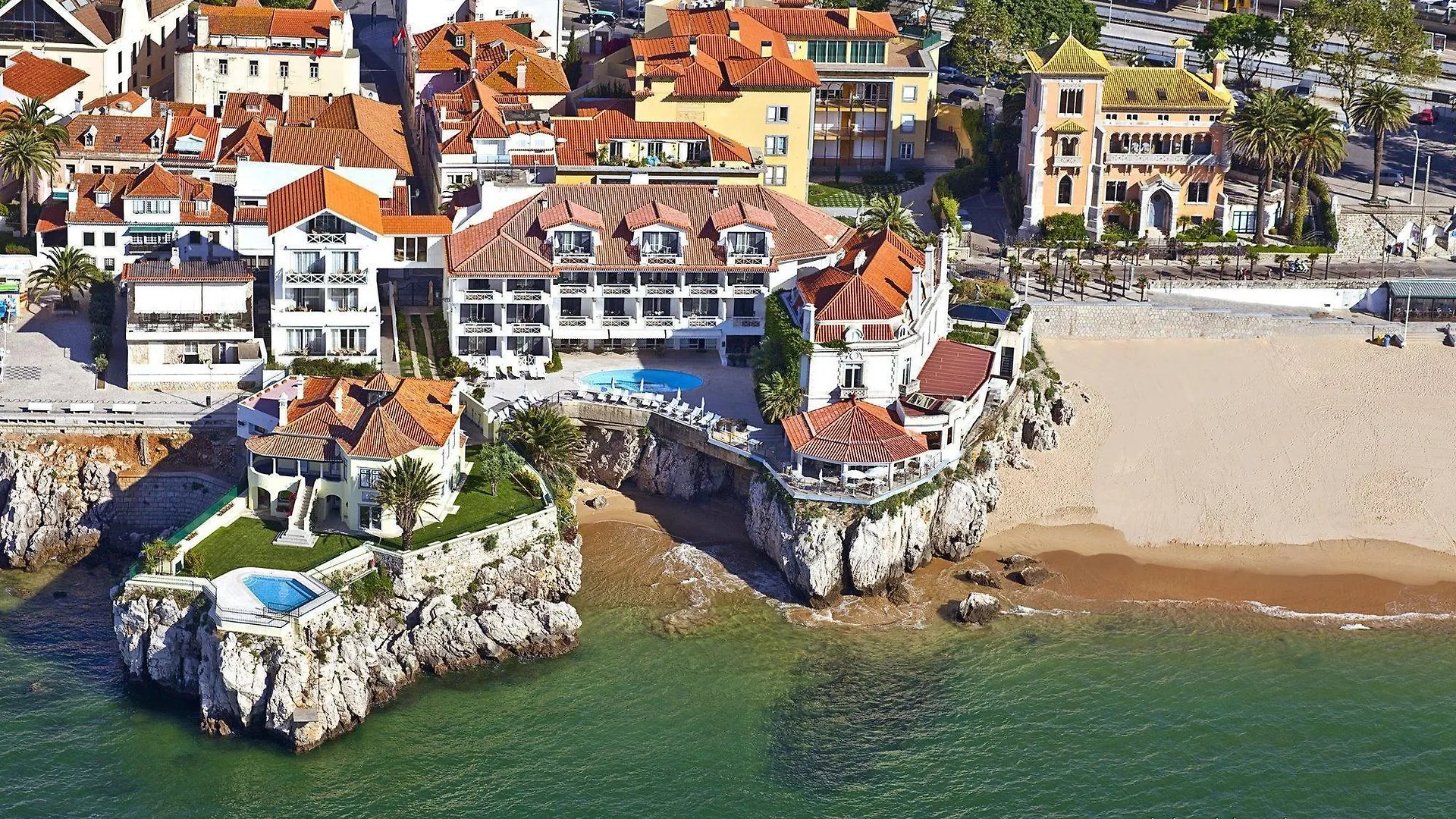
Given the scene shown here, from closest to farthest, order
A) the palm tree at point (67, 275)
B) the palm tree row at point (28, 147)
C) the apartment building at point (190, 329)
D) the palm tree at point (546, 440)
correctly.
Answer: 1. the palm tree at point (546, 440)
2. the apartment building at point (190, 329)
3. the palm tree at point (67, 275)
4. the palm tree row at point (28, 147)

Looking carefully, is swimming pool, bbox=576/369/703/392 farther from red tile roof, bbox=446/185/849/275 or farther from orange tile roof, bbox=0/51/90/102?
orange tile roof, bbox=0/51/90/102

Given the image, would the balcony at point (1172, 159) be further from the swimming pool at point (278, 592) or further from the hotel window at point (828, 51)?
the swimming pool at point (278, 592)

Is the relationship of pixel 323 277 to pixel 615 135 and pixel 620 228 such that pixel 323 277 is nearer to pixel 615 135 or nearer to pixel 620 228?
pixel 620 228

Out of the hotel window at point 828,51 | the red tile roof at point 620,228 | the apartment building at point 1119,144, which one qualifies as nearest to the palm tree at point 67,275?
the red tile roof at point 620,228

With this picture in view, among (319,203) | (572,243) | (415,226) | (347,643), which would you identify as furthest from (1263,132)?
(347,643)

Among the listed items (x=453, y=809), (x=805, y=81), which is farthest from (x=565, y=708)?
(x=805, y=81)

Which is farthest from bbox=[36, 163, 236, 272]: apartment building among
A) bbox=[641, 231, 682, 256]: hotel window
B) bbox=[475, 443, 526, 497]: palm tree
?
bbox=[475, 443, 526, 497]: palm tree
